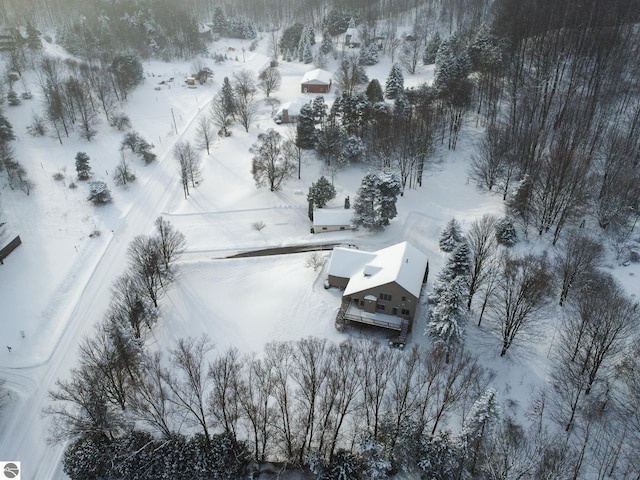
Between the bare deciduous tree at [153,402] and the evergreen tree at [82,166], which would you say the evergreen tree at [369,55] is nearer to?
the evergreen tree at [82,166]

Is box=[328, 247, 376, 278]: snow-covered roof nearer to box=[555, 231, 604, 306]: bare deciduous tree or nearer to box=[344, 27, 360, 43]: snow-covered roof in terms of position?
box=[555, 231, 604, 306]: bare deciduous tree

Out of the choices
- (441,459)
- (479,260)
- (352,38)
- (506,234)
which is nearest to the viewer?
(441,459)

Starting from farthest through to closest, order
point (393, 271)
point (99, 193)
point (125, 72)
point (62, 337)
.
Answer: point (125, 72) < point (99, 193) < point (62, 337) < point (393, 271)

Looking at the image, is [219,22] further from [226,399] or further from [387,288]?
[226,399]

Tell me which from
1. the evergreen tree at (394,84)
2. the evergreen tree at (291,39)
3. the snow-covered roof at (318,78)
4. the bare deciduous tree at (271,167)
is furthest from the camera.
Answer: the evergreen tree at (291,39)

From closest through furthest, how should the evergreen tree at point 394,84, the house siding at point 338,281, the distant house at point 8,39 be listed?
the house siding at point 338,281, the evergreen tree at point 394,84, the distant house at point 8,39

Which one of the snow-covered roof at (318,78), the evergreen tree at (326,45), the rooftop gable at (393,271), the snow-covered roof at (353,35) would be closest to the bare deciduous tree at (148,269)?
the rooftop gable at (393,271)

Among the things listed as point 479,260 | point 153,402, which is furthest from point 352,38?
point 153,402

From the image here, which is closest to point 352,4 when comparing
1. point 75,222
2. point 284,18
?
point 284,18
